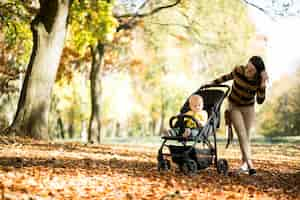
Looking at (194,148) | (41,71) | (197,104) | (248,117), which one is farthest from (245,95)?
(41,71)

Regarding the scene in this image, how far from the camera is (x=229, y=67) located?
21719mm

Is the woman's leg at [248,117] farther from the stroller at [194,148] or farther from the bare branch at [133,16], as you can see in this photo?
the bare branch at [133,16]

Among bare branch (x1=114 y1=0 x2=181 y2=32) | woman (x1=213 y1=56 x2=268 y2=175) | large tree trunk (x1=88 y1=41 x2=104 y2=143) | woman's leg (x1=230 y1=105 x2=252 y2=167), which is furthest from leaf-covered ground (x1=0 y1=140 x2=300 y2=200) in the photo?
bare branch (x1=114 y1=0 x2=181 y2=32)

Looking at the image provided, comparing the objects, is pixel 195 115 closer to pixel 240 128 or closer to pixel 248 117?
pixel 240 128

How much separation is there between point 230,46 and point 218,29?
2.74 ft

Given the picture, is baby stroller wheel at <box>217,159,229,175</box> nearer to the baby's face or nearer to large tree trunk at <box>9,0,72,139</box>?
the baby's face

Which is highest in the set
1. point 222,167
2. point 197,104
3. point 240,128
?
point 197,104

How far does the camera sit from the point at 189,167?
8172 millimetres

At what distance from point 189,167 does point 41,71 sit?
721 cm

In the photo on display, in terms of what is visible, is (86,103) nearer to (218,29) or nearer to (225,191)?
(218,29)

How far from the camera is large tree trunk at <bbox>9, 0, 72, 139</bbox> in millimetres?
14047

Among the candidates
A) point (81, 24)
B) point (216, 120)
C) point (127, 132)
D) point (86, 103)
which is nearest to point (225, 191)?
point (216, 120)

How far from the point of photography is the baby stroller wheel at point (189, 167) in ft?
26.7

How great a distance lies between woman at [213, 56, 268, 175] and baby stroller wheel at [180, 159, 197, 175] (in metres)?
1.02
